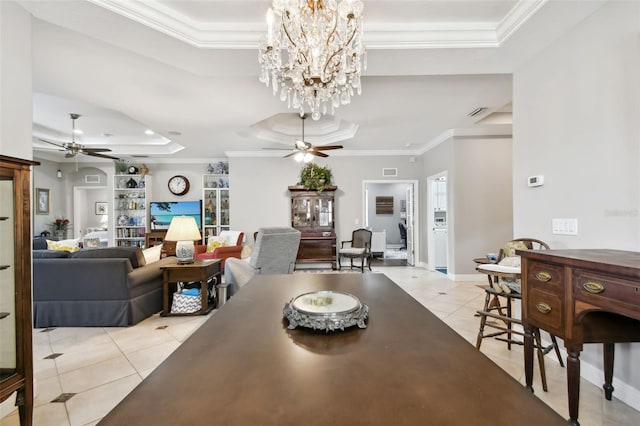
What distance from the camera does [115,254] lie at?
→ 3.14 m

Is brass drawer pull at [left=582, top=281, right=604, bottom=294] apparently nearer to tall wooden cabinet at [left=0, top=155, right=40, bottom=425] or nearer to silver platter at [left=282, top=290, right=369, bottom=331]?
silver platter at [left=282, top=290, right=369, bottom=331]

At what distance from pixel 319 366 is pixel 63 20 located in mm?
2845

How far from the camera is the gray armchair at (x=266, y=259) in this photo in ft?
10.4

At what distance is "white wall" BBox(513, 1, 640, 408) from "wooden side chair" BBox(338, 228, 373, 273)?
10.9 ft

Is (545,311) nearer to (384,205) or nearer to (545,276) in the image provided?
(545,276)

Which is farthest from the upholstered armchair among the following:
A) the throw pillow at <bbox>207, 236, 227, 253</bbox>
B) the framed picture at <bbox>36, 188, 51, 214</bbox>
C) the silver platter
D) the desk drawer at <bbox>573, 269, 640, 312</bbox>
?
the desk drawer at <bbox>573, 269, 640, 312</bbox>

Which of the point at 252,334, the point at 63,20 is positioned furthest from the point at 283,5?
the point at 252,334

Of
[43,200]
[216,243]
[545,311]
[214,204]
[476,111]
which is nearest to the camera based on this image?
[545,311]

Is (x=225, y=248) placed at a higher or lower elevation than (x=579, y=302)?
lower

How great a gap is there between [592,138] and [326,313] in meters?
2.28

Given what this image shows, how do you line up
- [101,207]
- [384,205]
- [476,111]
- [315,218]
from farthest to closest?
1. [384,205]
2. [101,207]
3. [315,218]
4. [476,111]

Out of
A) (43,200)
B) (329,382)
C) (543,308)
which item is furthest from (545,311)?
(43,200)

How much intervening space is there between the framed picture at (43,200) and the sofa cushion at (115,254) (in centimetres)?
538

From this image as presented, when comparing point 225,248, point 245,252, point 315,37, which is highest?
point 315,37
